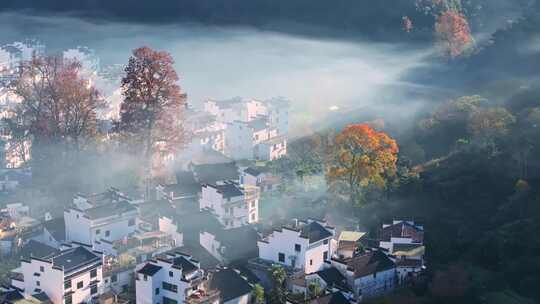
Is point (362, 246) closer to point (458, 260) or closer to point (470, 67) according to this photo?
point (458, 260)

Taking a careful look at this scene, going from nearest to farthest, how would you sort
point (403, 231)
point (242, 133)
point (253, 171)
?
1. point (403, 231)
2. point (253, 171)
3. point (242, 133)

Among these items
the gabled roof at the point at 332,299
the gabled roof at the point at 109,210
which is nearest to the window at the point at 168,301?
the gabled roof at the point at 332,299

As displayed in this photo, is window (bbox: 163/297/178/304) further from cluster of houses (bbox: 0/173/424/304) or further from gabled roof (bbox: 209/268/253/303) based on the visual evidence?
gabled roof (bbox: 209/268/253/303)

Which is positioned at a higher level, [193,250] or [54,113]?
[54,113]

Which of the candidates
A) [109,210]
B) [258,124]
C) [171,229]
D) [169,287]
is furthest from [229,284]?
[258,124]

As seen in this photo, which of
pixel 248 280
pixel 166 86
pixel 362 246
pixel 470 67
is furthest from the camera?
pixel 470 67

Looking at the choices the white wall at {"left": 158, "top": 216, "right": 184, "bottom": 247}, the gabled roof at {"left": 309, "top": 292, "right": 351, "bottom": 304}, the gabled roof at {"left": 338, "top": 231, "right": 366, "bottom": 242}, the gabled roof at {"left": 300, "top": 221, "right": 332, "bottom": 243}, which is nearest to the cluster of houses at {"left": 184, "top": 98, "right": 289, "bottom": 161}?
the white wall at {"left": 158, "top": 216, "right": 184, "bottom": 247}

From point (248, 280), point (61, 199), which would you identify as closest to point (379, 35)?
point (61, 199)

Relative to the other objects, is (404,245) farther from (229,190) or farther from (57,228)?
(57,228)
